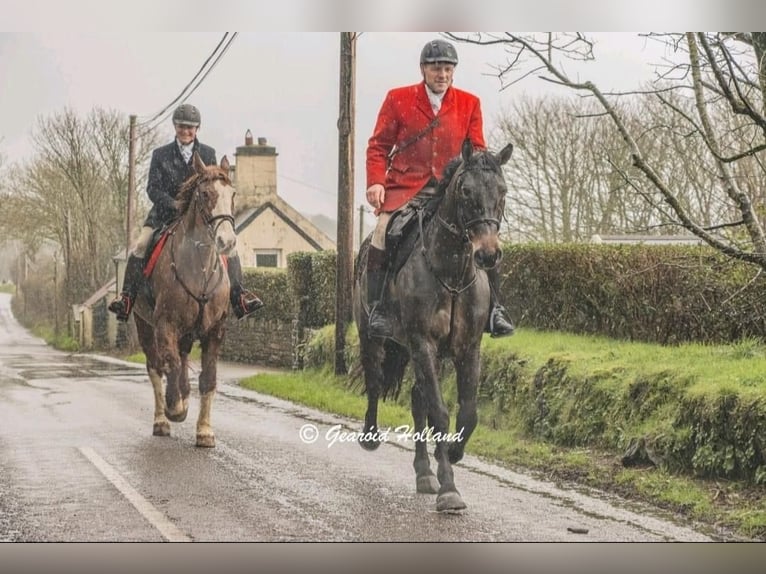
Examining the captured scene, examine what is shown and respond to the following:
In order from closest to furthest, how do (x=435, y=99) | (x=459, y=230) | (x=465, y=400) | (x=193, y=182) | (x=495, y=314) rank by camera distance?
1. (x=459, y=230)
2. (x=465, y=400)
3. (x=495, y=314)
4. (x=435, y=99)
5. (x=193, y=182)

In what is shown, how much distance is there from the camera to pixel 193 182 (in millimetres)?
6289

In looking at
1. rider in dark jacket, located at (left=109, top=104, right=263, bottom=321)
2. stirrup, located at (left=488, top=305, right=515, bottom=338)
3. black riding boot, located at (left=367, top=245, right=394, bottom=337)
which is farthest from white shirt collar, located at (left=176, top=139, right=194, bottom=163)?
stirrup, located at (left=488, top=305, right=515, bottom=338)

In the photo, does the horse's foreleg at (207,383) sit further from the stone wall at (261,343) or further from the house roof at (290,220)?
the house roof at (290,220)

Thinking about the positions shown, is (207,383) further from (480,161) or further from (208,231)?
(480,161)

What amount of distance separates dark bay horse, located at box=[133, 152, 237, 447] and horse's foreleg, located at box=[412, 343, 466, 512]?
4.34ft

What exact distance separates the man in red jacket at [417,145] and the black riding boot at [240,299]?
2.39 ft

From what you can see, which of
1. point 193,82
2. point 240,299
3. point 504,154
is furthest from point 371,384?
point 193,82

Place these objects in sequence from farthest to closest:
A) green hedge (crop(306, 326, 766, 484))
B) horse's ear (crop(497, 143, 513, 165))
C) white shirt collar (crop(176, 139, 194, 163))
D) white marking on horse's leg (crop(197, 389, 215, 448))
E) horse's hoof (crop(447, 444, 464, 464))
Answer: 1. white marking on horse's leg (crop(197, 389, 215, 448))
2. white shirt collar (crop(176, 139, 194, 163))
3. horse's hoof (crop(447, 444, 464, 464))
4. green hedge (crop(306, 326, 766, 484))
5. horse's ear (crop(497, 143, 513, 165))

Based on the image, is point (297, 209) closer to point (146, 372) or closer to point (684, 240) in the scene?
point (146, 372)

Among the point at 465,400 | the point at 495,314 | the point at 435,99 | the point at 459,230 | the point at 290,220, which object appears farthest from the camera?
the point at 290,220

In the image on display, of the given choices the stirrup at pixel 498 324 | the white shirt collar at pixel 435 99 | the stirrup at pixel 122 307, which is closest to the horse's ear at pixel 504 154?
the white shirt collar at pixel 435 99

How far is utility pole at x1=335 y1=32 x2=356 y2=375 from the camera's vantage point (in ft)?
21.6

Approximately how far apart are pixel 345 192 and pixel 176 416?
1674mm

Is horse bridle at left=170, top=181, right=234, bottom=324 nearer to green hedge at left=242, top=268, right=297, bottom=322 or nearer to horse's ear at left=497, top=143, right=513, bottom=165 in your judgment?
green hedge at left=242, top=268, right=297, bottom=322
